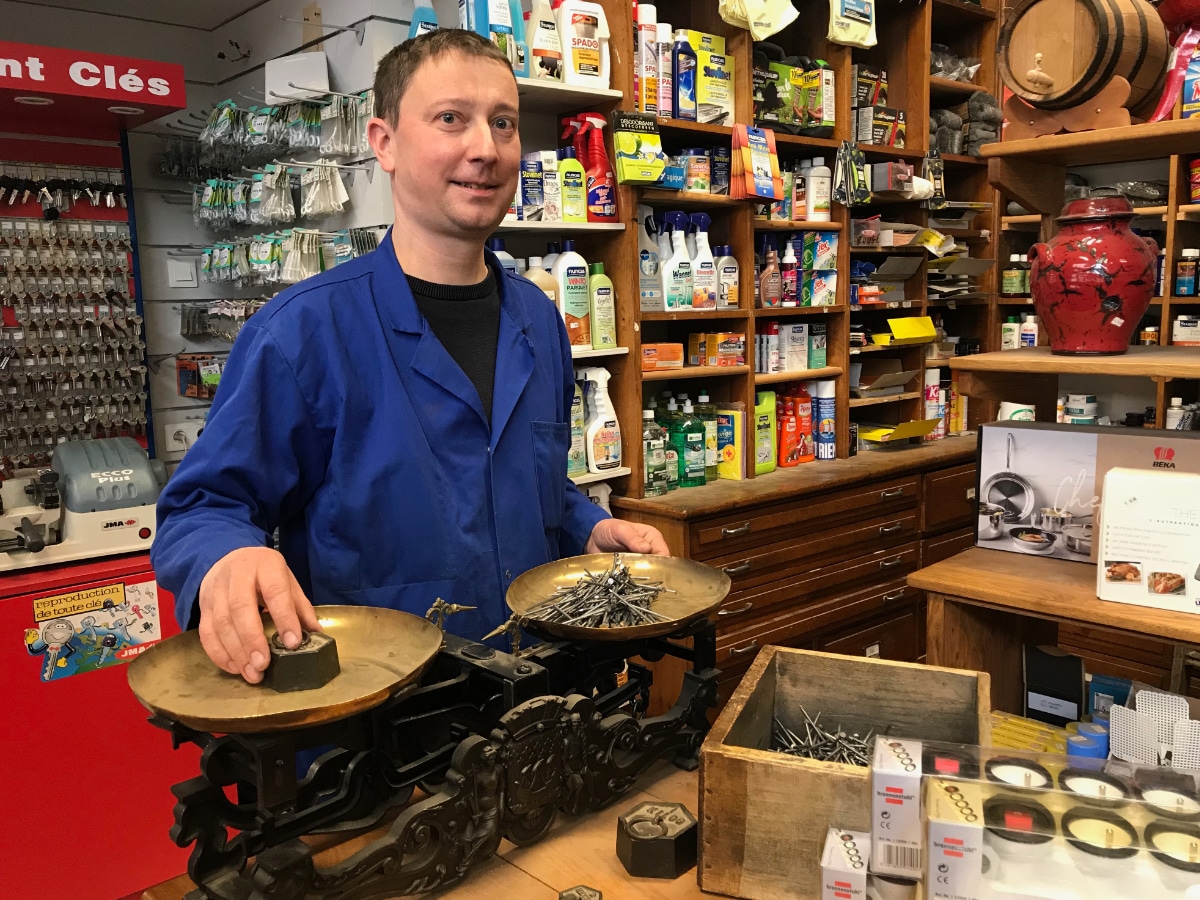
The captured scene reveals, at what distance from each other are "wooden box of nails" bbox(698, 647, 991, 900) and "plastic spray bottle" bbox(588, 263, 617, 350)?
5.95ft

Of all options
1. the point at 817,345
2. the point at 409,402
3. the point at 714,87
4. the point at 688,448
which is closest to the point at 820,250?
the point at 817,345

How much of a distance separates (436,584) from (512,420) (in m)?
0.33

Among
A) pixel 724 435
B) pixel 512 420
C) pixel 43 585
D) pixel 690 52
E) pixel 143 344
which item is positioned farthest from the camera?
pixel 143 344

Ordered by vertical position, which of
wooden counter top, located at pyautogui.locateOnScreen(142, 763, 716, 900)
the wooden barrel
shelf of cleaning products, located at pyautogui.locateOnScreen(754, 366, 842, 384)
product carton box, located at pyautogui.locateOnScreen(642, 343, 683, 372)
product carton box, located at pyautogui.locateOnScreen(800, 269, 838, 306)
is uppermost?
the wooden barrel

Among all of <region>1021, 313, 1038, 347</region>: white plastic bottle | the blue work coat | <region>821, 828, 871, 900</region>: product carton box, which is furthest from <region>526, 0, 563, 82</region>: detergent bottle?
<region>1021, 313, 1038, 347</region>: white plastic bottle

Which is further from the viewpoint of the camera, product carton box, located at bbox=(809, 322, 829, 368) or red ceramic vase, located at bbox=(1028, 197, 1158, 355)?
product carton box, located at bbox=(809, 322, 829, 368)

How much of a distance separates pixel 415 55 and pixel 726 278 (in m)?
2.06

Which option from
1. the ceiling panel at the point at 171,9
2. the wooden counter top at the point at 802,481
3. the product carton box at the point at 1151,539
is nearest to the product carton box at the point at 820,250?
the wooden counter top at the point at 802,481

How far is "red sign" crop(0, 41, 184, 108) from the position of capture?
10.0ft

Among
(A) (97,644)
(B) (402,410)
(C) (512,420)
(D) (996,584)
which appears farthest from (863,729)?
(A) (97,644)

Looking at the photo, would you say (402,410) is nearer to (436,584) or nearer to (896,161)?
(436,584)

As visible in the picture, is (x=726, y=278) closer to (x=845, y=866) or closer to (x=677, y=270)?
(x=677, y=270)

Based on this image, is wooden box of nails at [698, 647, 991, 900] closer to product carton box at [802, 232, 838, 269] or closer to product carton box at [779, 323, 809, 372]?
product carton box at [779, 323, 809, 372]

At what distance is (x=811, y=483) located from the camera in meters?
3.50
